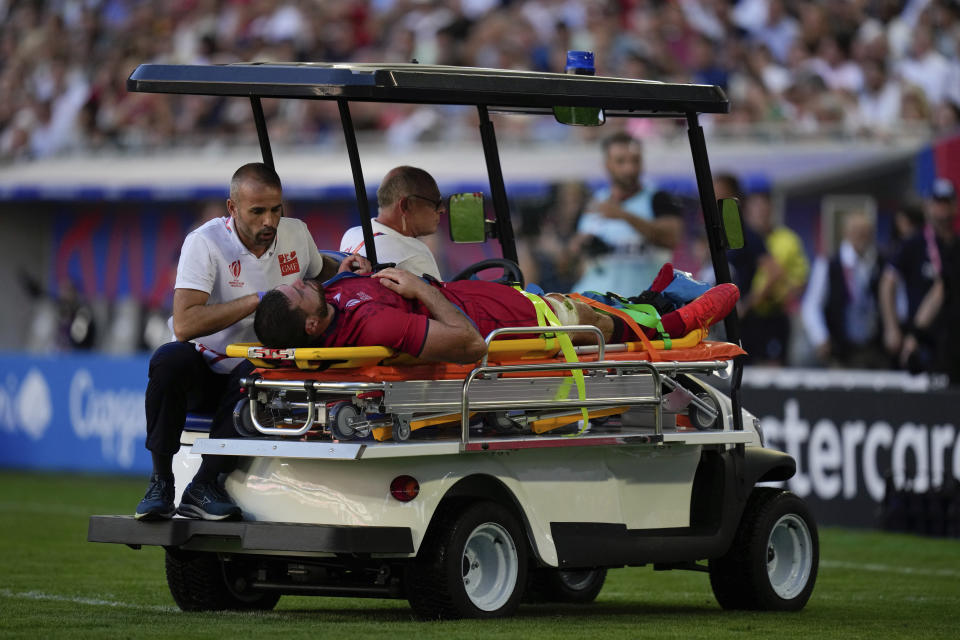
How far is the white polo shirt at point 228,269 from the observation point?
26.8ft

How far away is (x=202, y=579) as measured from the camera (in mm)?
8727

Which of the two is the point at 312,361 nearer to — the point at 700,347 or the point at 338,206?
the point at 700,347

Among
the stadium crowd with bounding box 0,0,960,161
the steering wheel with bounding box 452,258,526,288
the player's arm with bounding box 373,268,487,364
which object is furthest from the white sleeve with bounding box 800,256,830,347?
the player's arm with bounding box 373,268,487,364

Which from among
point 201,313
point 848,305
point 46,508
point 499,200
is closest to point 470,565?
point 201,313

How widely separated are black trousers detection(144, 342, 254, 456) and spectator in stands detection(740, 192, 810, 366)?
929cm

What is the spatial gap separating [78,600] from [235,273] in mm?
2047

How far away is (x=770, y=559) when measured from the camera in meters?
9.41

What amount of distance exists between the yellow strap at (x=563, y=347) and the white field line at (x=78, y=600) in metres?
2.16

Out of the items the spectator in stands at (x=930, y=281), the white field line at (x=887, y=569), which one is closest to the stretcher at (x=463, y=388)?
the white field line at (x=887, y=569)

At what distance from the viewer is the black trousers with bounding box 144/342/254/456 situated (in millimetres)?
8055

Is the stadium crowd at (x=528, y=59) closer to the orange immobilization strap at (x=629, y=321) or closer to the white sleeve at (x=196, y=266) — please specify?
the orange immobilization strap at (x=629, y=321)

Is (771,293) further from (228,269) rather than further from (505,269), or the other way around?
(228,269)

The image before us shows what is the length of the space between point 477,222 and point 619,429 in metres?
1.39

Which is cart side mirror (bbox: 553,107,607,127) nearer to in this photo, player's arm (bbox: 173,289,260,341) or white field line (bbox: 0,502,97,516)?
player's arm (bbox: 173,289,260,341)
